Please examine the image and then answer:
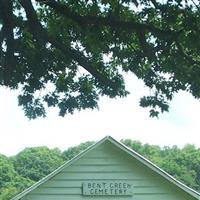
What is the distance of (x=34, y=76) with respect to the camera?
14.5 meters

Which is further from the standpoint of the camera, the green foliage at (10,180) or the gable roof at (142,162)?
the green foliage at (10,180)

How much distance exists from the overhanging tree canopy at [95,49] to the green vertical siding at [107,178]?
4.00 meters

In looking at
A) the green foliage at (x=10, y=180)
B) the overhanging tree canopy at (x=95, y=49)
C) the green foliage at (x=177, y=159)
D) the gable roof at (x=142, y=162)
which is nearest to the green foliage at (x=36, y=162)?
the green foliage at (x=10, y=180)

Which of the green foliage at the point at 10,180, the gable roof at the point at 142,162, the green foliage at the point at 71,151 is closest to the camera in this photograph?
the gable roof at the point at 142,162

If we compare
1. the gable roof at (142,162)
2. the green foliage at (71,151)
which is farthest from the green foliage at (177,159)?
the gable roof at (142,162)

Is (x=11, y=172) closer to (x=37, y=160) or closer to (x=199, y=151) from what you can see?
(x=37, y=160)

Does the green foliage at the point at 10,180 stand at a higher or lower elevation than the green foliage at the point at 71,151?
lower

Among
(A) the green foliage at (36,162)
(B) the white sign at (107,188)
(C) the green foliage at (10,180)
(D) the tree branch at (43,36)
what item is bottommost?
(B) the white sign at (107,188)

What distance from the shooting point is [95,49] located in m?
13.0

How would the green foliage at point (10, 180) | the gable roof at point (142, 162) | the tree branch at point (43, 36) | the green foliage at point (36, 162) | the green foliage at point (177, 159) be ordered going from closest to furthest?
the tree branch at point (43, 36), the gable roof at point (142, 162), the green foliage at point (10, 180), the green foliage at point (177, 159), the green foliage at point (36, 162)

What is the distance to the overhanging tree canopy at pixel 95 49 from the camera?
39.1ft

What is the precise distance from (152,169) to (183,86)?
6102mm

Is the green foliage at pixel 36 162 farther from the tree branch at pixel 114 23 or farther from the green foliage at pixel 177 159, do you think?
the tree branch at pixel 114 23

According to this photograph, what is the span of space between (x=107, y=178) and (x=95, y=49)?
23.2 feet
